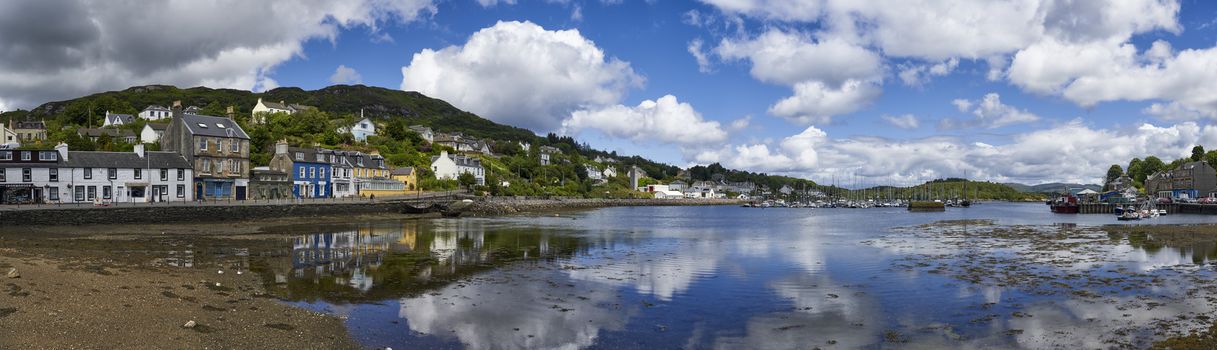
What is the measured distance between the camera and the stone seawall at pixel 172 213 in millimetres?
43250

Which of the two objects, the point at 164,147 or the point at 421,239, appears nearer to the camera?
the point at 421,239

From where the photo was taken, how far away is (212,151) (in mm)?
63625

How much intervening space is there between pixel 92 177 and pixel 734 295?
5601 centimetres

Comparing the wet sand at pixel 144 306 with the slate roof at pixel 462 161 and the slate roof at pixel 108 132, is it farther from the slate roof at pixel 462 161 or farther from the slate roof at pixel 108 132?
the slate roof at pixel 462 161

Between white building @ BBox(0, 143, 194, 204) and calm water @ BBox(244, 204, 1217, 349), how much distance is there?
30.2 m

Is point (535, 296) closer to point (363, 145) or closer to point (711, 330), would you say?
point (711, 330)

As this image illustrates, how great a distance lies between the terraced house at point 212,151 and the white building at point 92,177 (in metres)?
2.29

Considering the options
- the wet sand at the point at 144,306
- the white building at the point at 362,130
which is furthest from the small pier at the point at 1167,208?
the white building at the point at 362,130

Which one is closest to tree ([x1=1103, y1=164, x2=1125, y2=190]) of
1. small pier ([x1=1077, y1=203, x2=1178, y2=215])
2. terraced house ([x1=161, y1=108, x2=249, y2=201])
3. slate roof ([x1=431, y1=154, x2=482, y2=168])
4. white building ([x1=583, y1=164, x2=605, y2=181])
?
small pier ([x1=1077, y1=203, x2=1178, y2=215])

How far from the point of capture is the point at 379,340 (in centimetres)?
1398

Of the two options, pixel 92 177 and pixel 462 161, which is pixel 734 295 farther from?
pixel 462 161

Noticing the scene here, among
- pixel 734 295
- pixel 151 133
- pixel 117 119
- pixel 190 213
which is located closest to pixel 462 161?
pixel 151 133

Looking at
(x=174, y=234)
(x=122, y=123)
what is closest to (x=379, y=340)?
(x=174, y=234)

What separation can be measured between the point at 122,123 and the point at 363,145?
3933 centimetres
